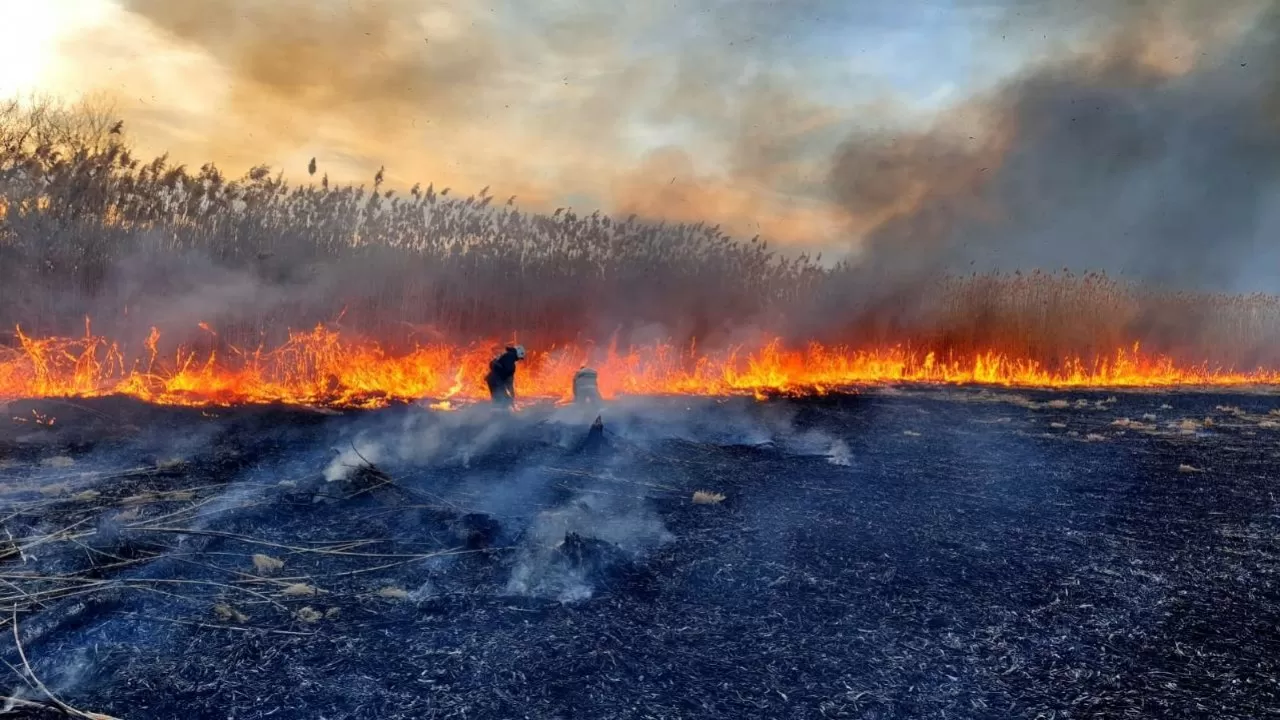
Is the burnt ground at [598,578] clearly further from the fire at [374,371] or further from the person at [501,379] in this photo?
the fire at [374,371]

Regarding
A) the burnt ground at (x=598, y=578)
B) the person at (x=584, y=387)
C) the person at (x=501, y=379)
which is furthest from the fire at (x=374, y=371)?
the burnt ground at (x=598, y=578)

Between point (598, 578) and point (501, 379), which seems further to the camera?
point (501, 379)

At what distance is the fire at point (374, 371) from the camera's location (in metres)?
11.6

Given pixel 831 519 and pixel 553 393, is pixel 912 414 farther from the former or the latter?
pixel 831 519

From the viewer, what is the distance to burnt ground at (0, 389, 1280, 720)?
382 cm

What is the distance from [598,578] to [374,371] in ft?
33.1

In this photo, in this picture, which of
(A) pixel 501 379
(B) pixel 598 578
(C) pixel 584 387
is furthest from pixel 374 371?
(B) pixel 598 578

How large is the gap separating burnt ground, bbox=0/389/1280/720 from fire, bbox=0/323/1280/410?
2093 millimetres

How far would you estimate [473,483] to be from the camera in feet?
25.5

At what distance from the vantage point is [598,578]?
5281 millimetres

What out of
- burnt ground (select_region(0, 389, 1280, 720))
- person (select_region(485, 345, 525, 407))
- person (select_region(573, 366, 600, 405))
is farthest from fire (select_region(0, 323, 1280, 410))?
burnt ground (select_region(0, 389, 1280, 720))

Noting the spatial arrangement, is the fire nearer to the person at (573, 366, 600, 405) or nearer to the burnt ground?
the person at (573, 366, 600, 405)

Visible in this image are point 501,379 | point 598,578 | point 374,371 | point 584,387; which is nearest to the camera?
point 598,578

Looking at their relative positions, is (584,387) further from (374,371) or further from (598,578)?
(598,578)
